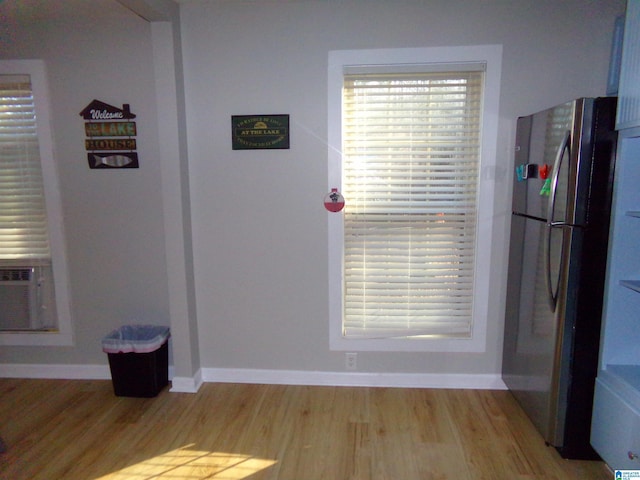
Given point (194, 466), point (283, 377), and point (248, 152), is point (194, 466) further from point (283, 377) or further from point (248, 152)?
point (248, 152)

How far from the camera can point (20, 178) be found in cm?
281

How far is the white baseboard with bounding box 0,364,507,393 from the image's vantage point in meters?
2.77

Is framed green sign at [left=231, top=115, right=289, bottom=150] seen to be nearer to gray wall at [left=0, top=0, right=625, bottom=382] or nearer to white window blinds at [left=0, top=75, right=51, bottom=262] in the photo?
gray wall at [left=0, top=0, right=625, bottom=382]

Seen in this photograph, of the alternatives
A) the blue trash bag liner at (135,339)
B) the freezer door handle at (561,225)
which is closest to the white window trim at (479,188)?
the freezer door handle at (561,225)

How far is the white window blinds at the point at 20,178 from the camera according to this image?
274 cm

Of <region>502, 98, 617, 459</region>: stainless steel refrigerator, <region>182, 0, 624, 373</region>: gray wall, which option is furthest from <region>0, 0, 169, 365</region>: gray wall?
<region>502, 98, 617, 459</region>: stainless steel refrigerator

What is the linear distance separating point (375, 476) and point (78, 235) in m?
2.44

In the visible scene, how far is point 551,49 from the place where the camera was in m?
2.43

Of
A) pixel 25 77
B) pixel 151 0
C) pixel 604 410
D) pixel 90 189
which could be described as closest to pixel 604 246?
pixel 604 410

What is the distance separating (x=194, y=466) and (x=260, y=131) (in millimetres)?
1952

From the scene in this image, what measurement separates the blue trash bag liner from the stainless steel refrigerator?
2.28 metres

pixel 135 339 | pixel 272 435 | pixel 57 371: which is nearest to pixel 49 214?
pixel 135 339

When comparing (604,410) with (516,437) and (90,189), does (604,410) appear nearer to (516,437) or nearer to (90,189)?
(516,437)

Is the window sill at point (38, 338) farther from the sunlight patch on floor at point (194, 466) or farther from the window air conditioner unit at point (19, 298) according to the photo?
the sunlight patch on floor at point (194, 466)
